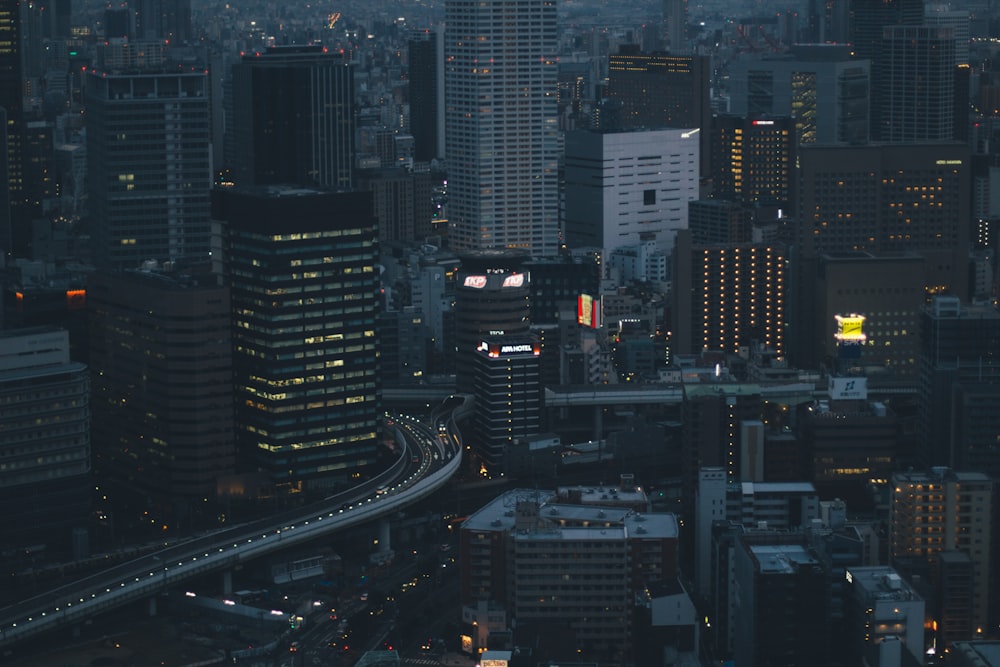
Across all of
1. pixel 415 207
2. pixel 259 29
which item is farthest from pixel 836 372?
pixel 259 29

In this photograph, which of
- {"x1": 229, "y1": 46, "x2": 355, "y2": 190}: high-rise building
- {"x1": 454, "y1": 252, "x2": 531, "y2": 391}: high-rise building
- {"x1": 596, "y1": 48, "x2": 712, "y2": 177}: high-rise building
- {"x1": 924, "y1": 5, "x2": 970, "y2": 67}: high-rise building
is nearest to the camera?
{"x1": 454, "y1": 252, "x2": 531, "y2": 391}: high-rise building

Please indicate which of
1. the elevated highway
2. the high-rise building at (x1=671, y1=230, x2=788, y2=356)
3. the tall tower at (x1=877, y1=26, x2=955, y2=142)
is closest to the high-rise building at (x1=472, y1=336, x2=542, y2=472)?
the elevated highway

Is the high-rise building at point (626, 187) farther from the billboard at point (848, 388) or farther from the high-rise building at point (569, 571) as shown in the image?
the high-rise building at point (569, 571)

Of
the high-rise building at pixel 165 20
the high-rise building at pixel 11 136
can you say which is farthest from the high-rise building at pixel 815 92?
the high-rise building at pixel 11 136

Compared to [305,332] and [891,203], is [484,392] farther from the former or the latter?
[891,203]

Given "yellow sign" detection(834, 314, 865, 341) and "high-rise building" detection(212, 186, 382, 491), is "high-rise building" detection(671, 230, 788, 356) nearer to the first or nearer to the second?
"yellow sign" detection(834, 314, 865, 341)

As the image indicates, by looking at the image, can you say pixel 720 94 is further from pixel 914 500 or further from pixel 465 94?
pixel 914 500
